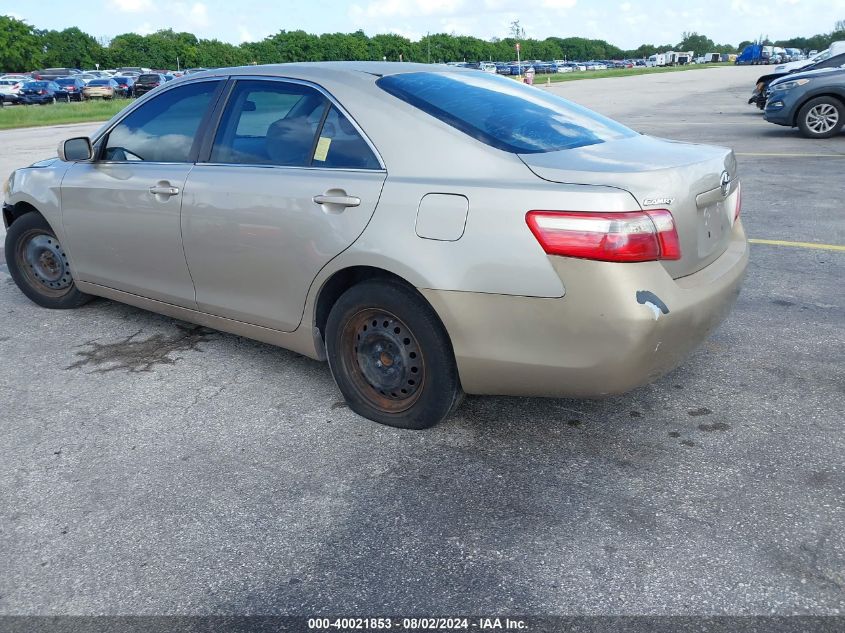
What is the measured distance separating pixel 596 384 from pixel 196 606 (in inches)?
64.8

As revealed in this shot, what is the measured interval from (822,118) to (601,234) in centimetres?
1275

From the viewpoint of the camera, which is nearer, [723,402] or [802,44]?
[723,402]

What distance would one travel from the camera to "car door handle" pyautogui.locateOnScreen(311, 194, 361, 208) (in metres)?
3.36

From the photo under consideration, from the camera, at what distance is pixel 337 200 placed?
3.40 m

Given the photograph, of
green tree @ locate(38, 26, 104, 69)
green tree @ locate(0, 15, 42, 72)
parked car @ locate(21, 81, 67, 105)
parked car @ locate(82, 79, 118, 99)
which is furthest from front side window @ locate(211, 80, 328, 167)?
green tree @ locate(38, 26, 104, 69)

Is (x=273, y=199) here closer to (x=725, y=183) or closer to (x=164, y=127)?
(x=164, y=127)

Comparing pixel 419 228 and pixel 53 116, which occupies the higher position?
pixel 419 228

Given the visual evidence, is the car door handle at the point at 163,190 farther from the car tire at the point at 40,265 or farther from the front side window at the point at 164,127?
the car tire at the point at 40,265

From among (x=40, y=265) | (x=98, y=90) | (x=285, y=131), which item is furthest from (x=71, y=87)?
(x=285, y=131)

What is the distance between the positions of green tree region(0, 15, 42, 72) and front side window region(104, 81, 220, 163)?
98.2 metres

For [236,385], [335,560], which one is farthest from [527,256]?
[236,385]

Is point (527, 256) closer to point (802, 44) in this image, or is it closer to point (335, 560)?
point (335, 560)

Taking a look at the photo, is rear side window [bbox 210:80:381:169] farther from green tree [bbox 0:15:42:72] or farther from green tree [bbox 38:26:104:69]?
green tree [bbox 38:26:104:69]

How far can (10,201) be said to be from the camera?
210 inches
